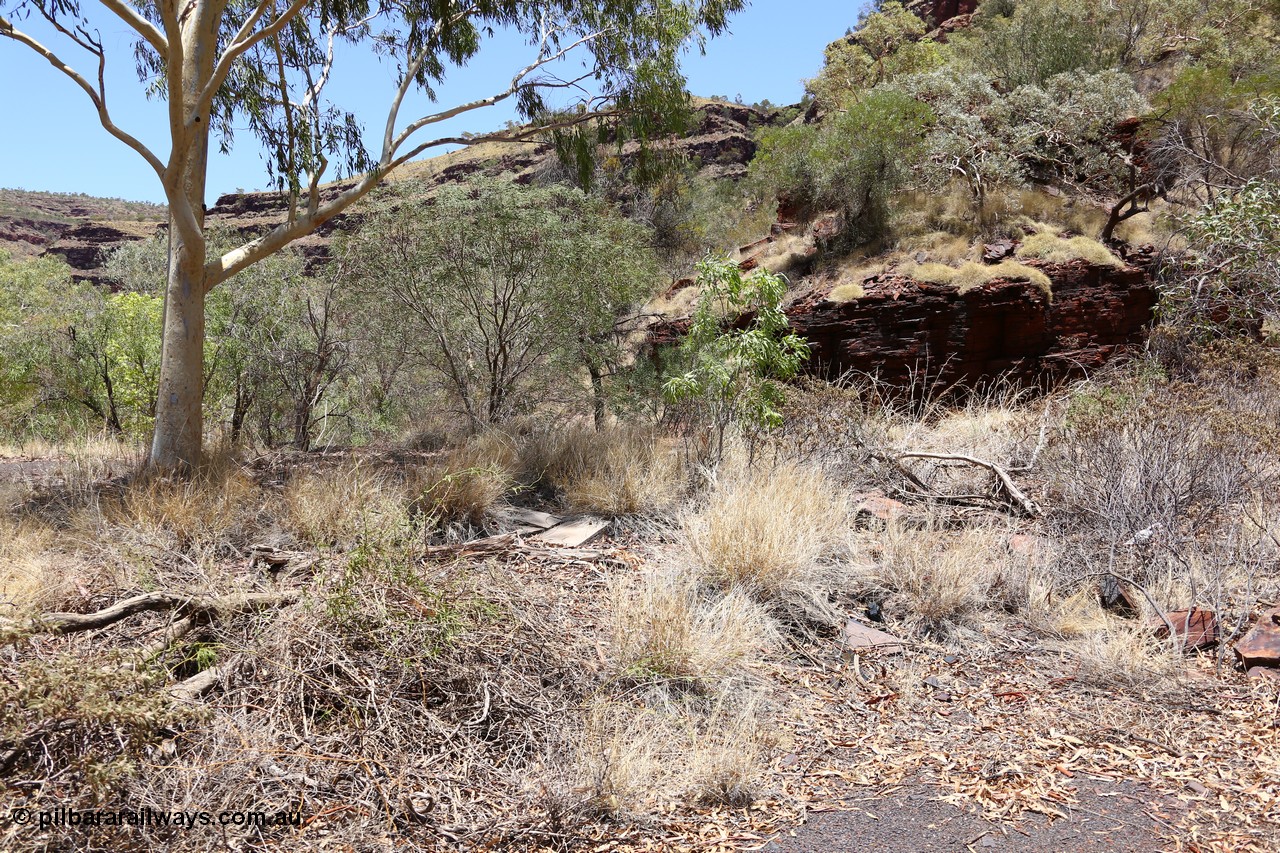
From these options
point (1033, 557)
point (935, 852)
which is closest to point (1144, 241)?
point (1033, 557)

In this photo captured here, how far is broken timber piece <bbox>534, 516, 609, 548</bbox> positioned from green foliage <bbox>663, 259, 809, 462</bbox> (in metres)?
1.43

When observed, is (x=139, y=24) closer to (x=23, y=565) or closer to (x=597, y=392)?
(x=23, y=565)

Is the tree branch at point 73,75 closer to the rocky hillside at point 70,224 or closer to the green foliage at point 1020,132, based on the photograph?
the green foliage at point 1020,132

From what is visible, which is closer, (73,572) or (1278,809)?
(1278,809)

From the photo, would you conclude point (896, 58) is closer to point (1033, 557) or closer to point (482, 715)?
point (1033, 557)

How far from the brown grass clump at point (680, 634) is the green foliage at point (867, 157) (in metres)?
12.7

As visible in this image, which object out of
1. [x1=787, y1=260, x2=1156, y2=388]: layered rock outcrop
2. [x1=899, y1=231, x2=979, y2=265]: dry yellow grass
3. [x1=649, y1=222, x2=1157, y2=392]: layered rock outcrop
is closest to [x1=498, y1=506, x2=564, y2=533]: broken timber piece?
[x1=649, y1=222, x2=1157, y2=392]: layered rock outcrop

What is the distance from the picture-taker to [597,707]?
3.17 meters

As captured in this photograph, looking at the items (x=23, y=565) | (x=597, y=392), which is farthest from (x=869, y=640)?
(x=597, y=392)

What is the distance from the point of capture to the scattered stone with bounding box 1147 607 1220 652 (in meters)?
4.23

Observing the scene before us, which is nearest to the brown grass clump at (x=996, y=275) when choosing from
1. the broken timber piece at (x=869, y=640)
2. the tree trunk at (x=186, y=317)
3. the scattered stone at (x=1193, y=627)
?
the scattered stone at (x=1193, y=627)

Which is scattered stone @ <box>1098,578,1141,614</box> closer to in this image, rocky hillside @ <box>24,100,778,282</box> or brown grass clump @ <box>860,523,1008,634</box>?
brown grass clump @ <box>860,523,1008,634</box>

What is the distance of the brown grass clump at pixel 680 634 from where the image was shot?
364 cm

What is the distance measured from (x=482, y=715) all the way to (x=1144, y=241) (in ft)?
50.1
